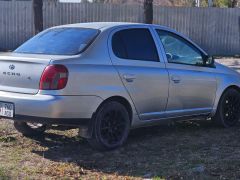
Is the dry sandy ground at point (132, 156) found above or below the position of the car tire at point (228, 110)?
below

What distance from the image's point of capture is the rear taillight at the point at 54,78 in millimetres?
6445

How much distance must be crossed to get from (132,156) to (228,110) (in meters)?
2.51

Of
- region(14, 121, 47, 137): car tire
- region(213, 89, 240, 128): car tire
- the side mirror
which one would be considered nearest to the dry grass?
region(14, 121, 47, 137): car tire

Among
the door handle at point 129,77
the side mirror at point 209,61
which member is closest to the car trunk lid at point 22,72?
the door handle at point 129,77

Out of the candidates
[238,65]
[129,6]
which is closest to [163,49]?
[238,65]

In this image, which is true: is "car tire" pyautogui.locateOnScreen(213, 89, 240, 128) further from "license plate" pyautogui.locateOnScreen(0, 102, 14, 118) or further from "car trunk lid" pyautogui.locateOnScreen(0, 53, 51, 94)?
"license plate" pyautogui.locateOnScreen(0, 102, 14, 118)

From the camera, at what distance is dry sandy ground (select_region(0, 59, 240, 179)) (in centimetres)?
605

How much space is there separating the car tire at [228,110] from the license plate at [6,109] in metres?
3.33

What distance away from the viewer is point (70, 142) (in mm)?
7570

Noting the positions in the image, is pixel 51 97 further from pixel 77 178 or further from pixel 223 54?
pixel 223 54

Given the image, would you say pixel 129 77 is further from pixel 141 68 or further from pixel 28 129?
pixel 28 129

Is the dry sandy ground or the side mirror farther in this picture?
the side mirror

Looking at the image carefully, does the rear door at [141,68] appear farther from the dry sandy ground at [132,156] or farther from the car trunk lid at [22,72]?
the car trunk lid at [22,72]

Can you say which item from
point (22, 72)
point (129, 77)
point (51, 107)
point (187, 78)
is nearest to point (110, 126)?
point (129, 77)
